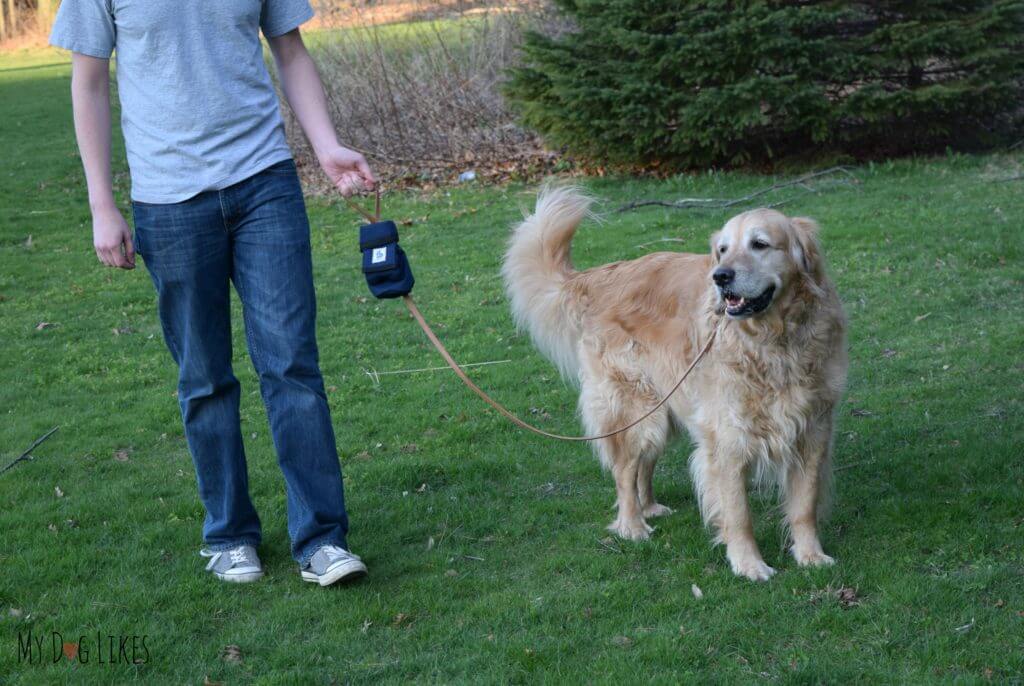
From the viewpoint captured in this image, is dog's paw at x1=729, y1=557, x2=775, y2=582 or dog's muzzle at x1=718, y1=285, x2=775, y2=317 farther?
dog's paw at x1=729, y1=557, x2=775, y2=582

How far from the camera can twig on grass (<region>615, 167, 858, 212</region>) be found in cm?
1023

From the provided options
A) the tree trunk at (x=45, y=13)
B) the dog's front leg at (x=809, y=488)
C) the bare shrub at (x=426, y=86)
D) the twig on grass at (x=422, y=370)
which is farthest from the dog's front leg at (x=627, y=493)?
the tree trunk at (x=45, y=13)

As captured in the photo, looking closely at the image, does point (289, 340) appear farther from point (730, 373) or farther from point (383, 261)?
point (730, 373)

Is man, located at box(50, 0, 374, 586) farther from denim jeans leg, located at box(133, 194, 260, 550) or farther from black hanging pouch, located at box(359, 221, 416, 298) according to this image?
black hanging pouch, located at box(359, 221, 416, 298)

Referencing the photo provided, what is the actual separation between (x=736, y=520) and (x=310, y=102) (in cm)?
231

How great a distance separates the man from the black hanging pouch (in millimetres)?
178

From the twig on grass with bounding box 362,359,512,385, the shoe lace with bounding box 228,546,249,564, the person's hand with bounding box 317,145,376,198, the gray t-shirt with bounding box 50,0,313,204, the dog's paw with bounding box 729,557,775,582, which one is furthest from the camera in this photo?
the twig on grass with bounding box 362,359,512,385

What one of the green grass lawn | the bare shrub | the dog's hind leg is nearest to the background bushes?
the bare shrub

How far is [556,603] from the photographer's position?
362cm

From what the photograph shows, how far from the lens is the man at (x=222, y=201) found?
343cm

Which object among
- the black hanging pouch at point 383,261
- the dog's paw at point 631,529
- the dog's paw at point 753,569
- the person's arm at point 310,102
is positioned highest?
the person's arm at point 310,102

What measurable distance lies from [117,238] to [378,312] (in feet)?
16.1

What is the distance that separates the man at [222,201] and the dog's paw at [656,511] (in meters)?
1.44

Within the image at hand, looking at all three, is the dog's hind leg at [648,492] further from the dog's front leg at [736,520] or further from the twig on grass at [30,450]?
the twig on grass at [30,450]
